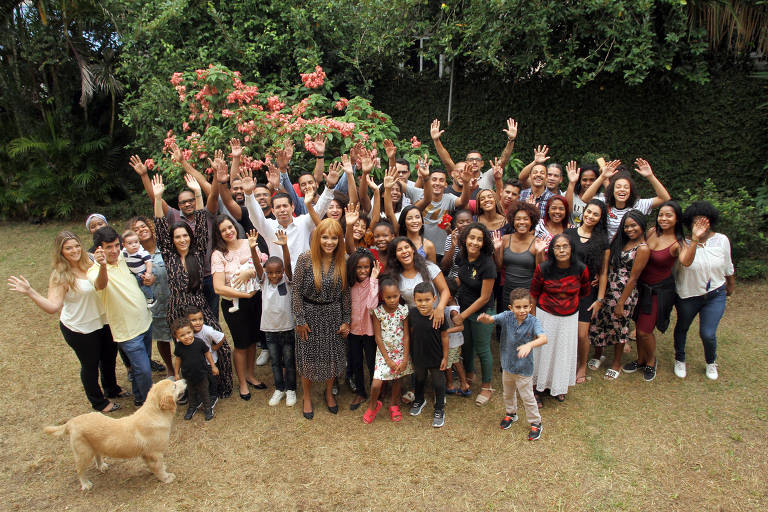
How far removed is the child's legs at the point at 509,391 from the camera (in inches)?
163

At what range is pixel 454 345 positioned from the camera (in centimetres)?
449

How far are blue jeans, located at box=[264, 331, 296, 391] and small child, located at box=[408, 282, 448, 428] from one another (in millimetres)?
1152

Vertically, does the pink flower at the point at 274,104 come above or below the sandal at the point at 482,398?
above

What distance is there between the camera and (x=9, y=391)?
5.05 meters

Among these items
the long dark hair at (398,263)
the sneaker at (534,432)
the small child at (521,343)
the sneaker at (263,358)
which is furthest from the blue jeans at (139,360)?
the sneaker at (534,432)

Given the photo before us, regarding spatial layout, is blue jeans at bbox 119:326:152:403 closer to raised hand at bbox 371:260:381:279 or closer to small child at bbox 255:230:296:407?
small child at bbox 255:230:296:407

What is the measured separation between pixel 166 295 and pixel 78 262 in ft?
2.73

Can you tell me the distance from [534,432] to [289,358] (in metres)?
2.23

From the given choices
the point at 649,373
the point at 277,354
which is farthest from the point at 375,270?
the point at 649,373

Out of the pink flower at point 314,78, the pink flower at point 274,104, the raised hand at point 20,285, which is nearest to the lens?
the raised hand at point 20,285

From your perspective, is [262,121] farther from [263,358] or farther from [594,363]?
[594,363]

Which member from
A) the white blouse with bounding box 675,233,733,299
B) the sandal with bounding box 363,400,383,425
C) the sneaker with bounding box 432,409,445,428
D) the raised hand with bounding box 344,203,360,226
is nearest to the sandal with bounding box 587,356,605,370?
the white blouse with bounding box 675,233,733,299

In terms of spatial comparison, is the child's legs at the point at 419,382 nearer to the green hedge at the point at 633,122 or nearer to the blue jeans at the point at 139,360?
the blue jeans at the point at 139,360

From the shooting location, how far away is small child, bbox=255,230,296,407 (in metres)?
4.50
